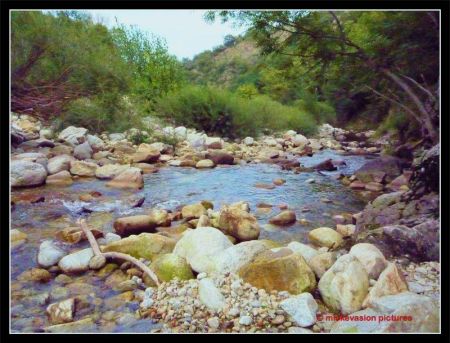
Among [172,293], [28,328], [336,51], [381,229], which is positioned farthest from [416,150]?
[28,328]

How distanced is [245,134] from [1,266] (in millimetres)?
1731

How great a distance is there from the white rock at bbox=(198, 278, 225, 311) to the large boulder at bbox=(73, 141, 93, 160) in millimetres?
1178

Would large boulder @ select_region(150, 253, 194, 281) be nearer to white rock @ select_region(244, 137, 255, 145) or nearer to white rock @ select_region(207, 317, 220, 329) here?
white rock @ select_region(207, 317, 220, 329)

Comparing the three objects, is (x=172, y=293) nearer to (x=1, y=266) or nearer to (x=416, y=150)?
(x=1, y=266)

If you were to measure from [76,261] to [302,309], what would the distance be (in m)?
1.32

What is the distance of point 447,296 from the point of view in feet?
7.83

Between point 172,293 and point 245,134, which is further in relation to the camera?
point 245,134

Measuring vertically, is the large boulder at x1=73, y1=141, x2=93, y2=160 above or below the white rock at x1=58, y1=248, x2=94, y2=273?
above

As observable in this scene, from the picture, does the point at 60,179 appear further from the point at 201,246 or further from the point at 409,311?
the point at 409,311

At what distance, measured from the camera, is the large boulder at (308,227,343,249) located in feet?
8.59

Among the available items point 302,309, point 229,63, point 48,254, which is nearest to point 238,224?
point 302,309

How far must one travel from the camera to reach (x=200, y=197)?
2.81 m

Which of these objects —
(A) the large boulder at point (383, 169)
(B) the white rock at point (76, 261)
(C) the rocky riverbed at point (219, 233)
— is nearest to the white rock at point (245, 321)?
(C) the rocky riverbed at point (219, 233)

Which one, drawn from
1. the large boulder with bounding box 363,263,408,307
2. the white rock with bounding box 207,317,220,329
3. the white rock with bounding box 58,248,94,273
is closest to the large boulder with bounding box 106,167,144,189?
the white rock with bounding box 58,248,94,273
